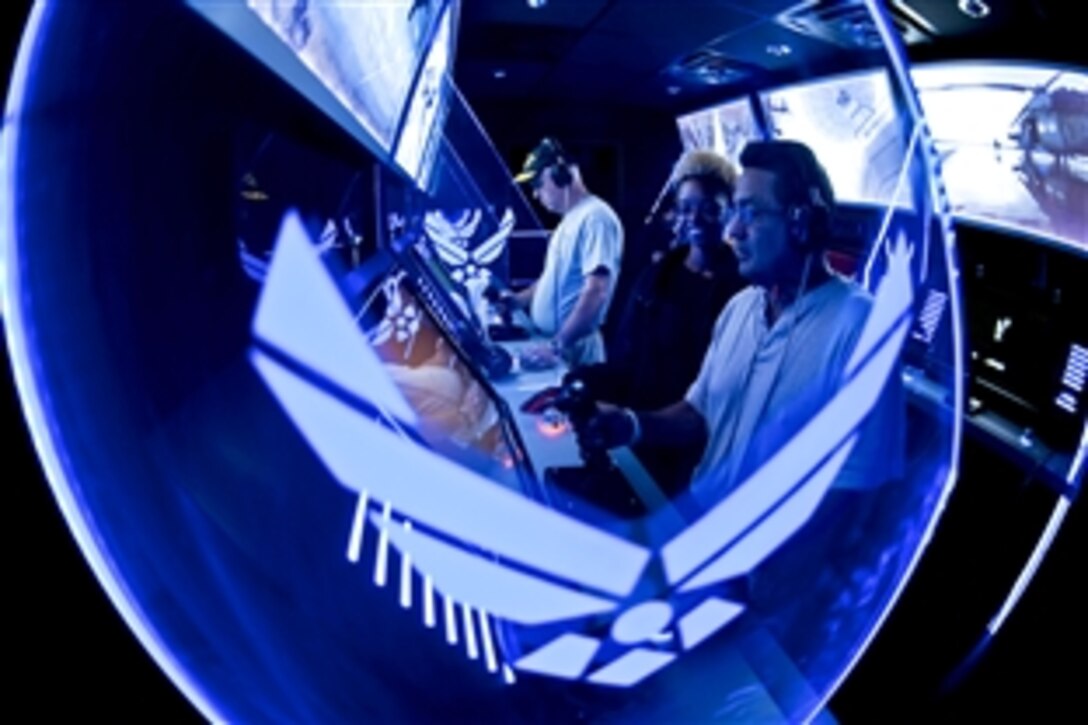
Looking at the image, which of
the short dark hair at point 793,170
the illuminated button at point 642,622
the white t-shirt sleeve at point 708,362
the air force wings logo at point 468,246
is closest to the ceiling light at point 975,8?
the short dark hair at point 793,170

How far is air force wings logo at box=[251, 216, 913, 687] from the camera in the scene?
0.71 meters

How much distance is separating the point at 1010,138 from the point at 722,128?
11.5 inches

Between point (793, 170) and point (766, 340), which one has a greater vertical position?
point (793, 170)

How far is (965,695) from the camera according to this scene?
1.08m

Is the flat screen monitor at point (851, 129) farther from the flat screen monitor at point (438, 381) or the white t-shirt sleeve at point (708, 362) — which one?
the flat screen monitor at point (438, 381)

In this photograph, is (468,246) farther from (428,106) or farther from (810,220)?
(810,220)

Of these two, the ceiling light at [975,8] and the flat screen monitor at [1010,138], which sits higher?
the ceiling light at [975,8]

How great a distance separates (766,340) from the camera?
77 centimetres

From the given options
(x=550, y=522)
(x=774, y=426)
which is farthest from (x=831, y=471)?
(x=550, y=522)

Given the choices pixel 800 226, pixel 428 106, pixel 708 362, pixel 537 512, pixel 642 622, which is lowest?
pixel 642 622

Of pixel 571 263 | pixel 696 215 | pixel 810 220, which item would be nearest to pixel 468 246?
pixel 571 263

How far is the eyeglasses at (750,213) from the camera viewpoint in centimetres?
76

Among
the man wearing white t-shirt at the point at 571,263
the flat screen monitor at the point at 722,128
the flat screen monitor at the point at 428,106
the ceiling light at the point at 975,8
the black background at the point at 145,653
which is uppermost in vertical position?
the ceiling light at the point at 975,8

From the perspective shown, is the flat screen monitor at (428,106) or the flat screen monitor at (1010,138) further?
the flat screen monitor at (1010,138)
